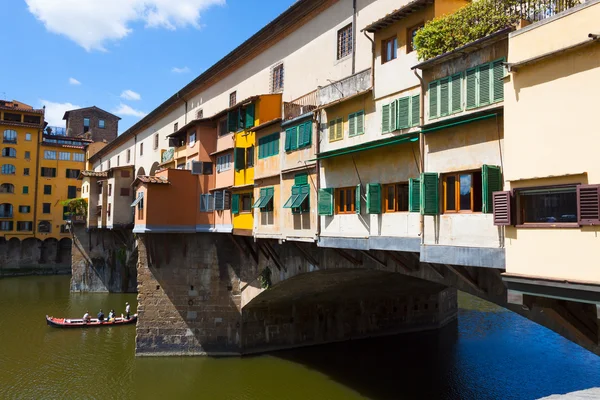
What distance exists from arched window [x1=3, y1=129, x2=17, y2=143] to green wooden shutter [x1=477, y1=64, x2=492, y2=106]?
68.5 meters

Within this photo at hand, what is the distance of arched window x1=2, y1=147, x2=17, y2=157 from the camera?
210 feet

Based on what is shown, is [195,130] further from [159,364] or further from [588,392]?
[588,392]

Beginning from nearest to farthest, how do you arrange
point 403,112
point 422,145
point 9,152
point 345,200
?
point 422,145 → point 403,112 → point 345,200 → point 9,152

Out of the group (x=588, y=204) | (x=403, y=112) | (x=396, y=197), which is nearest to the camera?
(x=588, y=204)

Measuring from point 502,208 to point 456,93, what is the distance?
→ 10.5 feet

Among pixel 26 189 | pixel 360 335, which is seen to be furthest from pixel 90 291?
pixel 360 335

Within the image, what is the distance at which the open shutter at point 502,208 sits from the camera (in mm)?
10016

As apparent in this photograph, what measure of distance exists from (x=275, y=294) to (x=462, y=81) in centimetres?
1686

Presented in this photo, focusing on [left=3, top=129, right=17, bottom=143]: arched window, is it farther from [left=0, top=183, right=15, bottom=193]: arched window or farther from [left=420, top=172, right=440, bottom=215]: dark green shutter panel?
[left=420, top=172, right=440, bottom=215]: dark green shutter panel

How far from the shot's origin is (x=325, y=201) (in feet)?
55.8

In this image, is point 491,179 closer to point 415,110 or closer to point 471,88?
point 471,88

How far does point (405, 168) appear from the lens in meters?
13.8

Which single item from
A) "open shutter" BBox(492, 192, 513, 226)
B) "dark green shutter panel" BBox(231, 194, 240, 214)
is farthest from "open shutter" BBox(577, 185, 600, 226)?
"dark green shutter panel" BBox(231, 194, 240, 214)

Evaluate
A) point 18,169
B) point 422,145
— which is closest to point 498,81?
point 422,145
